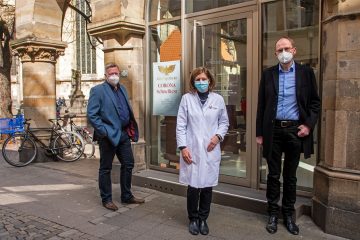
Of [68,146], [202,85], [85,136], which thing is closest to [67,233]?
[202,85]

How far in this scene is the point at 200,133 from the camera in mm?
3969

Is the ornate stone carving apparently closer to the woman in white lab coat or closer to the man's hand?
the woman in white lab coat

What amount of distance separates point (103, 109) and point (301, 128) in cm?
245

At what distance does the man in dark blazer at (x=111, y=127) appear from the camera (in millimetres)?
4766

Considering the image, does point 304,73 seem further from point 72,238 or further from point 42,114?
point 42,114

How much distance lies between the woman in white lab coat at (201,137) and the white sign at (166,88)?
7.02ft

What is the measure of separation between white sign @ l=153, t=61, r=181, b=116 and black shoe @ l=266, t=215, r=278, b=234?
2666 mm

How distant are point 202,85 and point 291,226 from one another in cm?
184

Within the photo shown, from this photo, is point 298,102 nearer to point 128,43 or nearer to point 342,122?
point 342,122

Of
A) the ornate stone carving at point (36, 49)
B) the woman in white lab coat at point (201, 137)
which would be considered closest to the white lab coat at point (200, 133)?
the woman in white lab coat at point (201, 137)

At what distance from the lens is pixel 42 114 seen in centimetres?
905

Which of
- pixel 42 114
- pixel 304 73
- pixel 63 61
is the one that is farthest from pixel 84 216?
pixel 63 61

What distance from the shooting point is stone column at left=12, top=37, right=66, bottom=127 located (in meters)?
8.86

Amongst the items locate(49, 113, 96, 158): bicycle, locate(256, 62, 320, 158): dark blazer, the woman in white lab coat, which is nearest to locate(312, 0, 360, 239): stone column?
locate(256, 62, 320, 158): dark blazer
